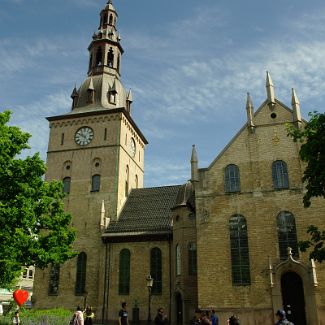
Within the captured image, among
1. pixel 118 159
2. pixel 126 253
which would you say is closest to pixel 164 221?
pixel 126 253

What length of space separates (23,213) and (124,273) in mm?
15863

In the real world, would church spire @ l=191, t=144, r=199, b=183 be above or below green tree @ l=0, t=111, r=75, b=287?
above

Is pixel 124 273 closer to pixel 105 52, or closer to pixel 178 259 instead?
pixel 178 259

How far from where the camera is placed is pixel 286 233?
2627 cm

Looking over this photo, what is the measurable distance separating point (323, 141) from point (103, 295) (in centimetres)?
2684

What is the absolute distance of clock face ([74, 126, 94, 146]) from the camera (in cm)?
4200

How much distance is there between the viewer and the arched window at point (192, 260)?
30109 millimetres

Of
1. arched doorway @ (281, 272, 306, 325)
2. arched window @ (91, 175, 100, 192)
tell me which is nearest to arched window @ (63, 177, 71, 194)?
arched window @ (91, 175, 100, 192)

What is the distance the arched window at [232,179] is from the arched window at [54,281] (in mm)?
18299

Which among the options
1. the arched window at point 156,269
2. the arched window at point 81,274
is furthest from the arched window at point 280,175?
the arched window at point 81,274

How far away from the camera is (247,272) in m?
26.1

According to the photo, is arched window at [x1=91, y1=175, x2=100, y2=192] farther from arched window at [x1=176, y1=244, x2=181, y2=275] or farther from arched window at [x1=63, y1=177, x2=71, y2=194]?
arched window at [x1=176, y1=244, x2=181, y2=275]

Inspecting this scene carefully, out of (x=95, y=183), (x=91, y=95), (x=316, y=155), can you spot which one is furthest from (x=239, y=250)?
(x=91, y=95)

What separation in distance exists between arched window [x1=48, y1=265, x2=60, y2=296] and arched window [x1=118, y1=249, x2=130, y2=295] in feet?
20.5
